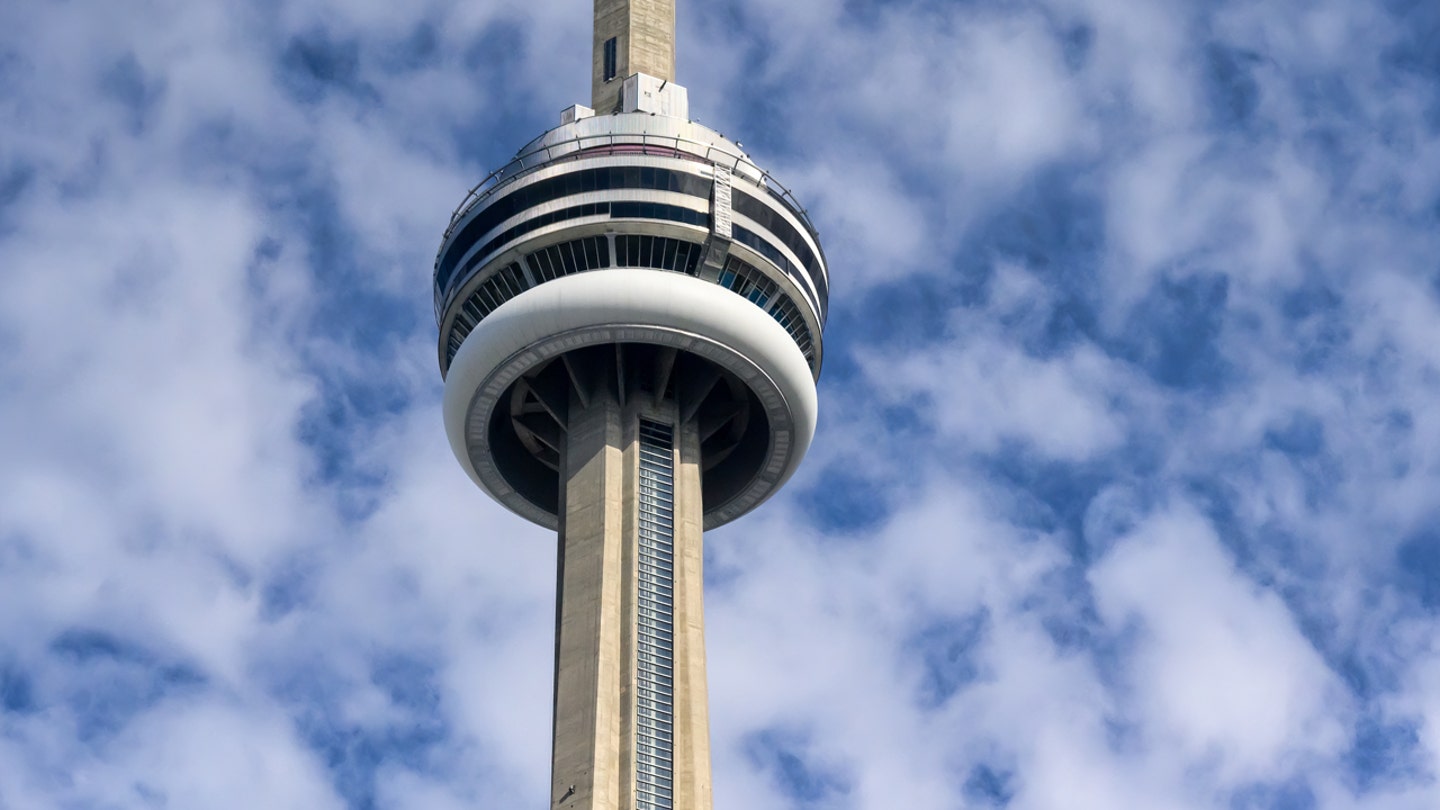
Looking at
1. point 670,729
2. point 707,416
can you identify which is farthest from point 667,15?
point 670,729

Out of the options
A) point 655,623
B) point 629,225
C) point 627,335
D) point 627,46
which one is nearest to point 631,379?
point 627,335

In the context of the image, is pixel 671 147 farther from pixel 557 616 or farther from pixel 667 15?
pixel 557 616

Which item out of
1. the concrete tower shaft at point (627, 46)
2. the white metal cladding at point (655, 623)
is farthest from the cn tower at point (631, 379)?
the concrete tower shaft at point (627, 46)

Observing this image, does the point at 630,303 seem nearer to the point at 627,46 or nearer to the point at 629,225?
the point at 629,225

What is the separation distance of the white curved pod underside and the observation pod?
3.1 inches

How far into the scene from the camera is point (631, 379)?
10850 cm

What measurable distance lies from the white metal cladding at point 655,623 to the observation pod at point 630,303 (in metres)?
2.89

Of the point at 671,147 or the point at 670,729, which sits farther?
the point at 671,147

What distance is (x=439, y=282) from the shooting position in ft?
370

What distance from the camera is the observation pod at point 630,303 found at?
105 m

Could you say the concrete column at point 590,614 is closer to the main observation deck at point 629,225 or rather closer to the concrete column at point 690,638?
the concrete column at point 690,638

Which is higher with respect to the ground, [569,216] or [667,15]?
[667,15]

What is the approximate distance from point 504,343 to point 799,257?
15.9m

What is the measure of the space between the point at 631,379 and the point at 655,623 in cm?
1293
